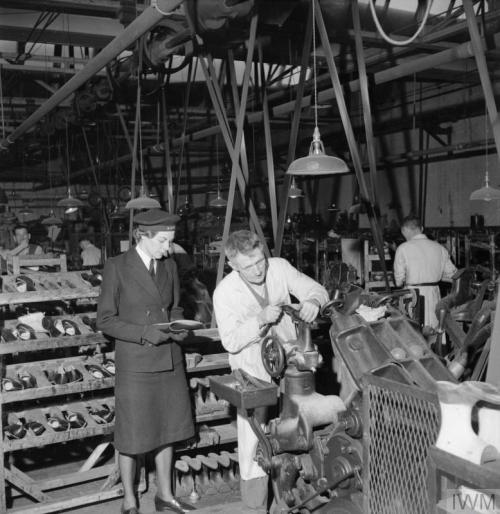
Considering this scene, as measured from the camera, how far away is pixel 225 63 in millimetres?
7992

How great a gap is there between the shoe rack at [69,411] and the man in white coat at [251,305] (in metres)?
0.81

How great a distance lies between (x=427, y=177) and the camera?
48.9 ft

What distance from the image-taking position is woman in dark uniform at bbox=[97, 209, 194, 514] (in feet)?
12.0

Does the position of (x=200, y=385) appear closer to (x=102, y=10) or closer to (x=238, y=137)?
(x=238, y=137)

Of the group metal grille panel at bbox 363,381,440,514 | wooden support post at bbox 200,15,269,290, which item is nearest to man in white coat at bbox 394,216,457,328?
wooden support post at bbox 200,15,269,290

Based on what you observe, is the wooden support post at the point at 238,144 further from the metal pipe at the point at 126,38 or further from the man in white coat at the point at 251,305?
the man in white coat at the point at 251,305

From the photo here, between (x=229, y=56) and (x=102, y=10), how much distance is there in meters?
2.35

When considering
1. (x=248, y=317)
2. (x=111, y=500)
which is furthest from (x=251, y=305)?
(x=111, y=500)

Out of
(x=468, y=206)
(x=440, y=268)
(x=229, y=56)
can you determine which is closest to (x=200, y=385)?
(x=229, y=56)

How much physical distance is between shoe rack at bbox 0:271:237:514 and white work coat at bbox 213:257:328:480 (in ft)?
2.68

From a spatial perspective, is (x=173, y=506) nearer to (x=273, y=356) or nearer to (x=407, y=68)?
(x=273, y=356)

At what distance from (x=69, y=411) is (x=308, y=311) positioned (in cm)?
211

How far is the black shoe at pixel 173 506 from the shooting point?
3883mm

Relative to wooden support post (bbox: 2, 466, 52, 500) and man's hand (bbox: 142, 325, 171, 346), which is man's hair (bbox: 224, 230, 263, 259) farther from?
wooden support post (bbox: 2, 466, 52, 500)
